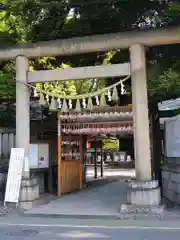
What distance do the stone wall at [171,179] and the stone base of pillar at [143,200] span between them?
1371mm

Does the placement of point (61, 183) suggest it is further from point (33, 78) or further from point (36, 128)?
point (33, 78)

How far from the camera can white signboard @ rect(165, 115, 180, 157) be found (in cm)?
1124

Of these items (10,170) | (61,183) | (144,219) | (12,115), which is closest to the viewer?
(144,219)

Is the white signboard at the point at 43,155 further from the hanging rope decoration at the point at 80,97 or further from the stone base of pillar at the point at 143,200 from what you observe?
the stone base of pillar at the point at 143,200

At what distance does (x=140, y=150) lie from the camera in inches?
422

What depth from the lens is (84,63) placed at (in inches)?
599

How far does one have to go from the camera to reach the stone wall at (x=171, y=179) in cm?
1148

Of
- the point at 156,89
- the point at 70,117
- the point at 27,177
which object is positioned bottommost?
the point at 27,177

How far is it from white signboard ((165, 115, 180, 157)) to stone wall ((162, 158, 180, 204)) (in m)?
0.28

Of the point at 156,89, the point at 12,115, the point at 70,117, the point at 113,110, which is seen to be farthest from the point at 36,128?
the point at 156,89

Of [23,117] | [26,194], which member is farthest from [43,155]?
[26,194]

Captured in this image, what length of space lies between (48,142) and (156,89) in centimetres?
525

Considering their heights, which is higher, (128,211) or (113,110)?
(113,110)

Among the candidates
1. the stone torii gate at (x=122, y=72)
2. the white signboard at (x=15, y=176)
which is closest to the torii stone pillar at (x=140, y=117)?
the stone torii gate at (x=122, y=72)
